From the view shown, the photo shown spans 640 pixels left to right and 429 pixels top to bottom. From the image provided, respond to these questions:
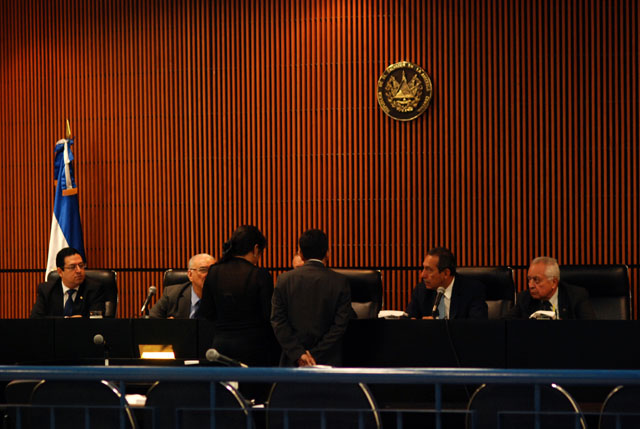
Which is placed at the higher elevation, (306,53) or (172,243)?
(306,53)

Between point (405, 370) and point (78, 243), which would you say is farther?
point (78, 243)

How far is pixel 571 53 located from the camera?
774cm

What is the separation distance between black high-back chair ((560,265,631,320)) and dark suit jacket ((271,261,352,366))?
1.99m

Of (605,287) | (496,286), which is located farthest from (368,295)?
(605,287)

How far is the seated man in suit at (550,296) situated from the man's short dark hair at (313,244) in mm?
1518

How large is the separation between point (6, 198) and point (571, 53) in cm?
603

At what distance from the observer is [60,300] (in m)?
6.33

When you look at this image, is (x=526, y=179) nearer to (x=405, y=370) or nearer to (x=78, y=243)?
(x=78, y=243)

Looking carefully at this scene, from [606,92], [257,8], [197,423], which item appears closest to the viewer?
[197,423]

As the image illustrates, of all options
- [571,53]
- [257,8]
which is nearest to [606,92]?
[571,53]

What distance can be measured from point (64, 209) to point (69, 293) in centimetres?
192

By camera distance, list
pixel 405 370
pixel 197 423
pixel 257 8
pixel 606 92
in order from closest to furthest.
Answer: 1. pixel 405 370
2. pixel 197 423
3. pixel 606 92
4. pixel 257 8

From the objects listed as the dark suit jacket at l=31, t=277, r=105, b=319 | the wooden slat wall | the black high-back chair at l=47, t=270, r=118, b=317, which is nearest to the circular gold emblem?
the wooden slat wall

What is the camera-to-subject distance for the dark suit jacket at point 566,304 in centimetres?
546
